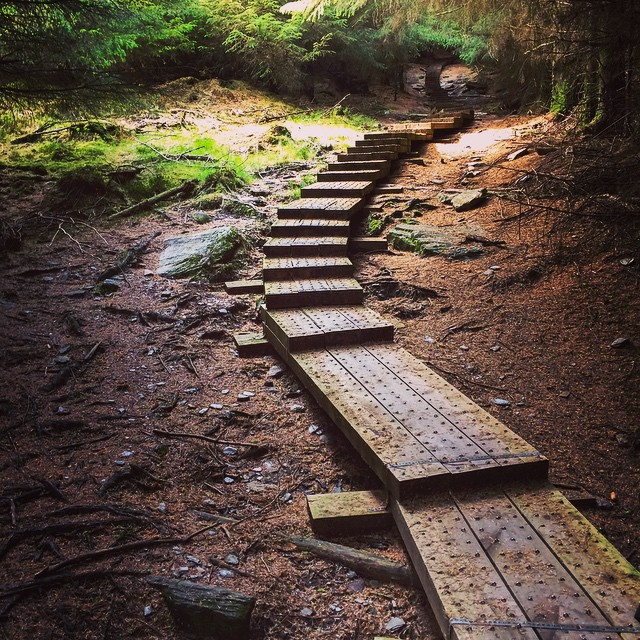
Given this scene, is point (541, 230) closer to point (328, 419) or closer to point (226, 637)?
point (328, 419)

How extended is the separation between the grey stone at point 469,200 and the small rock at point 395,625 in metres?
6.63

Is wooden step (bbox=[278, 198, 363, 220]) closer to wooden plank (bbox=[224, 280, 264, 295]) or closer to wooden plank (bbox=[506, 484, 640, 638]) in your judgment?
wooden plank (bbox=[224, 280, 264, 295])

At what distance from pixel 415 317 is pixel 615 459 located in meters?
2.66

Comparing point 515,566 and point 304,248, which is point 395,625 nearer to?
point 515,566

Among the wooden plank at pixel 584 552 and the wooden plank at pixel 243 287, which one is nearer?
the wooden plank at pixel 584 552

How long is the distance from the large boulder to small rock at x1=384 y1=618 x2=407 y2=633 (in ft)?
17.1

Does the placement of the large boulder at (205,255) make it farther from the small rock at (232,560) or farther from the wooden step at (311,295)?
the small rock at (232,560)

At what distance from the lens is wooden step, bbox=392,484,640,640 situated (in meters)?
2.20

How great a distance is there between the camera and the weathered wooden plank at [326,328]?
4.91 m

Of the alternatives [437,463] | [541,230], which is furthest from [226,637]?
[541,230]

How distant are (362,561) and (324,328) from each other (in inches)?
95.5

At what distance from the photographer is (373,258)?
7391 mm

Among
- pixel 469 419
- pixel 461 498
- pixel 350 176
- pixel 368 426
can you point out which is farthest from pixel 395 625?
pixel 350 176

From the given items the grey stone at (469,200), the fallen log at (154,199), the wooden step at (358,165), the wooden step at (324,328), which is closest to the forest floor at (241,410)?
the grey stone at (469,200)
